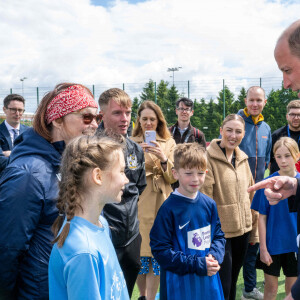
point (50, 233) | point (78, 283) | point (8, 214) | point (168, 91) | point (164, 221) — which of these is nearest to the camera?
point (78, 283)

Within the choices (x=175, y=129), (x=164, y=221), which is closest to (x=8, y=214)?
(x=164, y=221)

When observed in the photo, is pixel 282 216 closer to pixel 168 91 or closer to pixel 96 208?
pixel 96 208

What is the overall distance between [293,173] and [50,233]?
259 cm

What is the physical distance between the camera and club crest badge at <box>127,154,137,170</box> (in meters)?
2.74

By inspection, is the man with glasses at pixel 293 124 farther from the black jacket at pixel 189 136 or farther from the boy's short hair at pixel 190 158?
the boy's short hair at pixel 190 158

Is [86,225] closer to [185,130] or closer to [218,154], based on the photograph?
[218,154]

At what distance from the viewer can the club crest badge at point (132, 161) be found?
108 inches

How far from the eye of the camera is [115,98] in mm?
2771

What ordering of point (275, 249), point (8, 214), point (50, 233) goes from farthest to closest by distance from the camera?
point (275, 249), point (50, 233), point (8, 214)

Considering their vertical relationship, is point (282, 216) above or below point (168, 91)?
below

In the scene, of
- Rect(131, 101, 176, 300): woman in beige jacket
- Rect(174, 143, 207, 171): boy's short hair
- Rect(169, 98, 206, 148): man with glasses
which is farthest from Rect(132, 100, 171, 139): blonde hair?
Rect(169, 98, 206, 148): man with glasses

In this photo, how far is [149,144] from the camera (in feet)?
11.2

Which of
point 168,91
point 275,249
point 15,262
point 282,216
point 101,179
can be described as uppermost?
point 168,91

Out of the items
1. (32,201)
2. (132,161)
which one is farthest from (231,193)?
(32,201)
